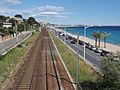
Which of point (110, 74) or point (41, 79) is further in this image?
point (41, 79)

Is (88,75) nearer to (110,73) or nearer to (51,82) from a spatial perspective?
(51,82)

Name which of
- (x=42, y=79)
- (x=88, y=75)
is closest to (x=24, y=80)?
(x=42, y=79)

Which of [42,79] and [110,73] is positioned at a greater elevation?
[110,73]

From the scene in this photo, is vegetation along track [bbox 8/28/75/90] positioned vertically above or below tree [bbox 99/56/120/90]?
below

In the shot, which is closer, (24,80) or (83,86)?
(83,86)

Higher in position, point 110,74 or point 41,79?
point 110,74

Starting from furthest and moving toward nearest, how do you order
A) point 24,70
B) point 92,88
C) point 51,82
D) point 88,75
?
point 24,70
point 88,75
point 51,82
point 92,88

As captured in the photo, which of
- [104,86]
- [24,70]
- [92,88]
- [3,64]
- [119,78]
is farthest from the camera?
[3,64]

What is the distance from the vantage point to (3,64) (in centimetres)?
4956

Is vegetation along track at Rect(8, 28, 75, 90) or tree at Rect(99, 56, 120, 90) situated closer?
tree at Rect(99, 56, 120, 90)

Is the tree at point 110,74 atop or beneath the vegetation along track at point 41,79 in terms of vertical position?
atop

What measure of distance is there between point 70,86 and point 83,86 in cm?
140

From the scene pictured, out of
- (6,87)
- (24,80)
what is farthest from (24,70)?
(6,87)

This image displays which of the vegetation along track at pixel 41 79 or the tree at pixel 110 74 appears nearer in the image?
the tree at pixel 110 74
